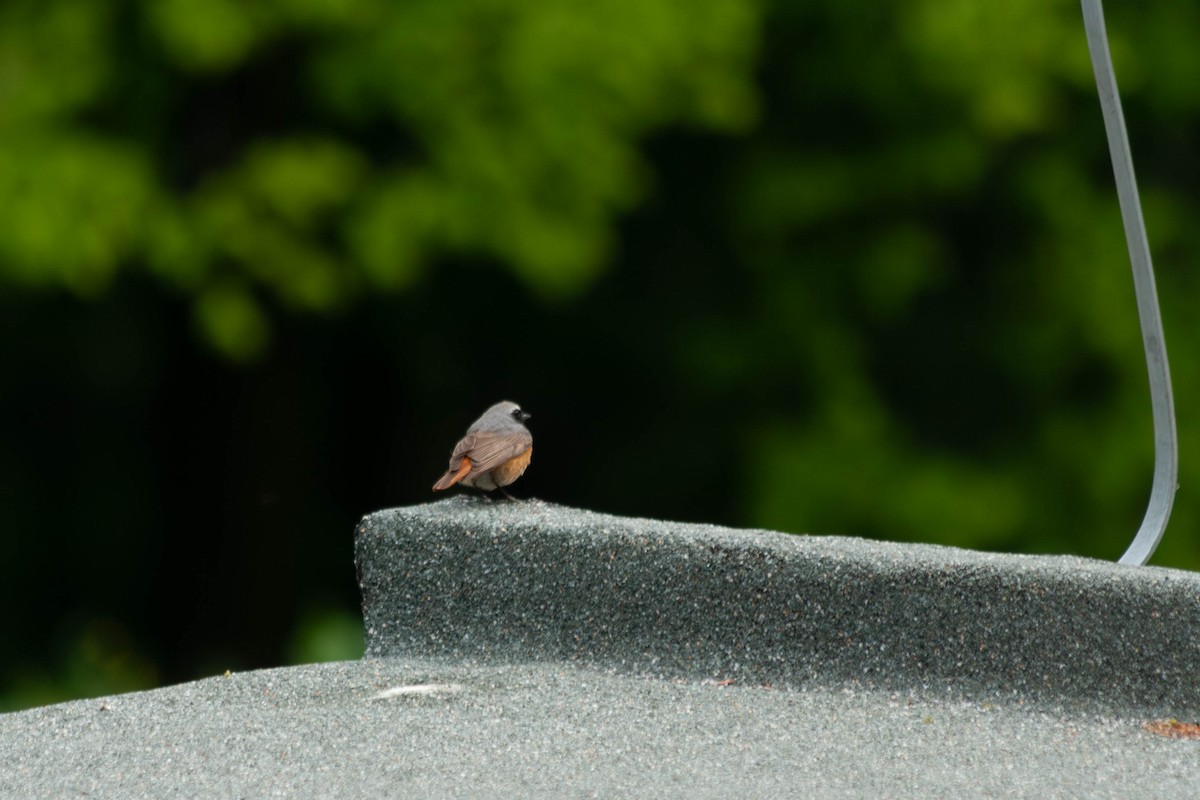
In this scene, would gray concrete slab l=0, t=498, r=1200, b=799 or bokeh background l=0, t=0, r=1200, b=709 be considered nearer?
gray concrete slab l=0, t=498, r=1200, b=799

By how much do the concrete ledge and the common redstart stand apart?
0.10 metres

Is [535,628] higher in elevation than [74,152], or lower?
lower

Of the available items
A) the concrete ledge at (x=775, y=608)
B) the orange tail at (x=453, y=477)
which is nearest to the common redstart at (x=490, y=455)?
the orange tail at (x=453, y=477)

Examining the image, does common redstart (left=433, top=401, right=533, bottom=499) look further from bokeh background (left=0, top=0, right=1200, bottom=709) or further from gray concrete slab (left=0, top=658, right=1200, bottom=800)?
bokeh background (left=0, top=0, right=1200, bottom=709)

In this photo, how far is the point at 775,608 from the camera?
4215 millimetres

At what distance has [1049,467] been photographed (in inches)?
383

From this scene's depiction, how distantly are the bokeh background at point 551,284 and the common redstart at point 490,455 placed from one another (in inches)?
135

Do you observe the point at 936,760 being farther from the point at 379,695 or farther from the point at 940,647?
the point at 379,695

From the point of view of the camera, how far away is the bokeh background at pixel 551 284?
8250 millimetres

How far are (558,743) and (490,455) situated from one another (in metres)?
1.26

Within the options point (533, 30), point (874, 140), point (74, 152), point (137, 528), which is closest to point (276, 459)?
point (137, 528)

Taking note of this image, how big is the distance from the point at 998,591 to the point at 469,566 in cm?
140

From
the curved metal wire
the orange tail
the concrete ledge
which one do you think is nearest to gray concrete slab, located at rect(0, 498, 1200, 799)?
the concrete ledge

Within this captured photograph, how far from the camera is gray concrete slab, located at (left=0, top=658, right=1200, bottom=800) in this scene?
10.7ft
